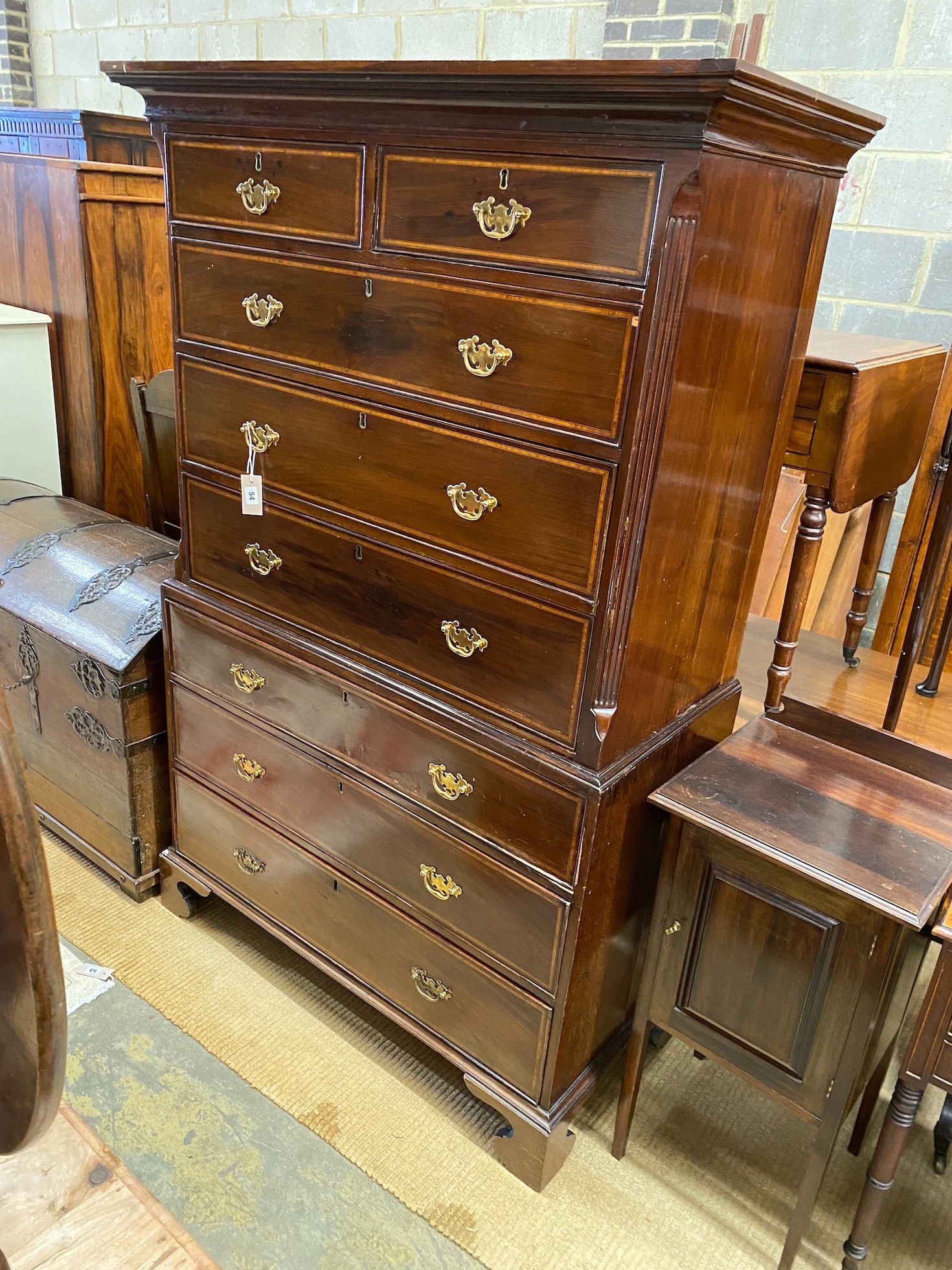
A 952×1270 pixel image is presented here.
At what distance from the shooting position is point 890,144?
2.53 meters

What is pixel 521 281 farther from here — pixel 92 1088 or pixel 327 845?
pixel 92 1088

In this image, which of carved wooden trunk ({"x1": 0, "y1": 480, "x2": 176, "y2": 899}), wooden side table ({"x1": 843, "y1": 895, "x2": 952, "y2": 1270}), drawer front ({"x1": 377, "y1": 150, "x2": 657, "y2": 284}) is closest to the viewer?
drawer front ({"x1": 377, "y1": 150, "x2": 657, "y2": 284})

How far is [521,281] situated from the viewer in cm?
129

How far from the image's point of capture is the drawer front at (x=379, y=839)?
159cm

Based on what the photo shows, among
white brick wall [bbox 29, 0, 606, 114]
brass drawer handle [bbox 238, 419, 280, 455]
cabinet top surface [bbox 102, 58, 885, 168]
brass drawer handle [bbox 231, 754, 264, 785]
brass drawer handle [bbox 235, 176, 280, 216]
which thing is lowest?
brass drawer handle [bbox 231, 754, 264, 785]

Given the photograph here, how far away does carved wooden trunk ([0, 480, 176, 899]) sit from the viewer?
2166mm

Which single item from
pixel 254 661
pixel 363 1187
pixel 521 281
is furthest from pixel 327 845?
pixel 521 281

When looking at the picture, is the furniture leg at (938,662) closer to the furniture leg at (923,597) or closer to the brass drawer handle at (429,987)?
the furniture leg at (923,597)

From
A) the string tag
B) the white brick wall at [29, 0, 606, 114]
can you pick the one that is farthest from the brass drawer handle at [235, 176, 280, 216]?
the white brick wall at [29, 0, 606, 114]

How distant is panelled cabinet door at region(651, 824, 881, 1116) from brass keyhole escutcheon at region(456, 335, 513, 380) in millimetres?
776

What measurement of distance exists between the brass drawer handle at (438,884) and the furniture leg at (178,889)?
0.76 meters

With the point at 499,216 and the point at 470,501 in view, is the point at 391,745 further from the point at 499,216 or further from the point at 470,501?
the point at 499,216

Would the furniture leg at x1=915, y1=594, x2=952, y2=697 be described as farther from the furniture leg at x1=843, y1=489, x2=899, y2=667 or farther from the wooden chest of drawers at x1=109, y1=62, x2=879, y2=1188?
the wooden chest of drawers at x1=109, y1=62, x2=879, y2=1188

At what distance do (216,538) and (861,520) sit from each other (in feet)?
6.43
